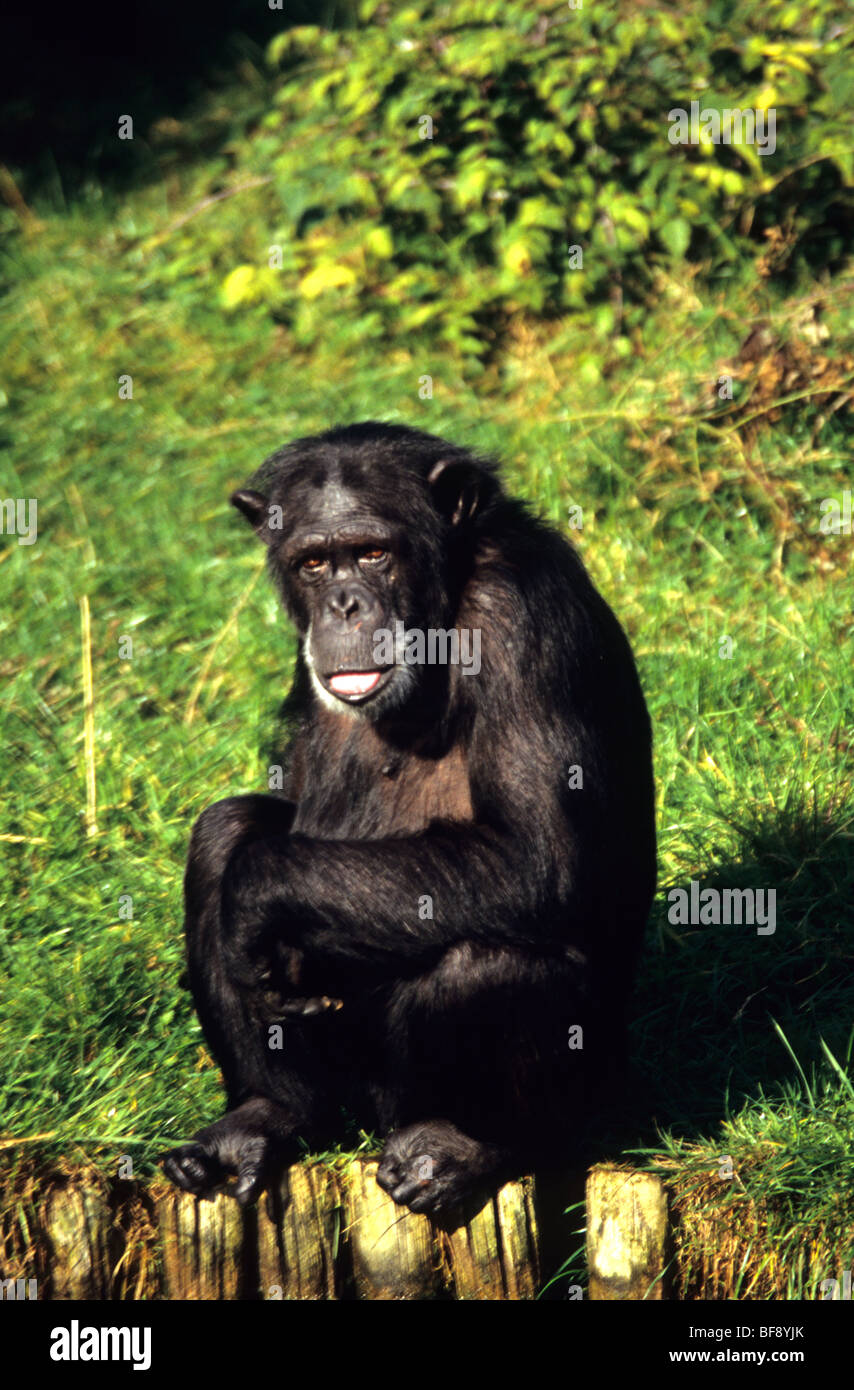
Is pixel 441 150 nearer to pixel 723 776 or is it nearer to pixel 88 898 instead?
pixel 723 776

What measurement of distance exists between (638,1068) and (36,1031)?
5.80ft

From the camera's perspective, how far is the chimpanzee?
3896mm

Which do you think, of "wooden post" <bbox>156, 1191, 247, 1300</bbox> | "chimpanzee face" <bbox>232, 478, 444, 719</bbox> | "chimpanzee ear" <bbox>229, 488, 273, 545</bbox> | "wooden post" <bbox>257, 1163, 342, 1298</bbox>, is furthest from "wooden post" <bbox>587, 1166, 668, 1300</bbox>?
"chimpanzee ear" <bbox>229, 488, 273, 545</bbox>

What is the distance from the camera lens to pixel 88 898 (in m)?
5.34

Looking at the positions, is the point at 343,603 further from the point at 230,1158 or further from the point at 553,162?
the point at 553,162

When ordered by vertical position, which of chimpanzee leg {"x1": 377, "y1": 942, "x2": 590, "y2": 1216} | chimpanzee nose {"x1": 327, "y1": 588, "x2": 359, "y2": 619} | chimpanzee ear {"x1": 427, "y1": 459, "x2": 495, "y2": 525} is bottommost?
chimpanzee leg {"x1": 377, "y1": 942, "x2": 590, "y2": 1216}

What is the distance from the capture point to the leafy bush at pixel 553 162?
789 cm

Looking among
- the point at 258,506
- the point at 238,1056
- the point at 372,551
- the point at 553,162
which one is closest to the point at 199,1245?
the point at 238,1056

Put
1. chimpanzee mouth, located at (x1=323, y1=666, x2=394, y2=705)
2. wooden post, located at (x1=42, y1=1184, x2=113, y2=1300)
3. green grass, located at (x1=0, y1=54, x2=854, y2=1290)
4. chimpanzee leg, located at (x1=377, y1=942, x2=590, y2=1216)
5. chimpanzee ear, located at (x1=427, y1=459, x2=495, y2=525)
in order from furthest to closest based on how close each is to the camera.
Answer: green grass, located at (x1=0, y1=54, x2=854, y2=1290) < chimpanzee ear, located at (x1=427, y1=459, x2=495, y2=525) < chimpanzee mouth, located at (x1=323, y1=666, x2=394, y2=705) < wooden post, located at (x1=42, y1=1184, x2=113, y2=1300) < chimpanzee leg, located at (x1=377, y1=942, x2=590, y2=1216)

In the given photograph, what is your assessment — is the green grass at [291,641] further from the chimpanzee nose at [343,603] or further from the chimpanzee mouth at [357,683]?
the chimpanzee nose at [343,603]

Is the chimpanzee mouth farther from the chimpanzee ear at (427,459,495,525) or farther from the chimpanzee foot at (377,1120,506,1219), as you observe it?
the chimpanzee foot at (377,1120,506,1219)

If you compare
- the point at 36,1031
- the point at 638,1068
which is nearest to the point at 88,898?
the point at 36,1031

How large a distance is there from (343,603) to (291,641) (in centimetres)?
243

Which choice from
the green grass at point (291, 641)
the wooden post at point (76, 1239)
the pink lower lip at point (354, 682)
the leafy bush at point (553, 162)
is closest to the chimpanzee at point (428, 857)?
the pink lower lip at point (354, 682)
